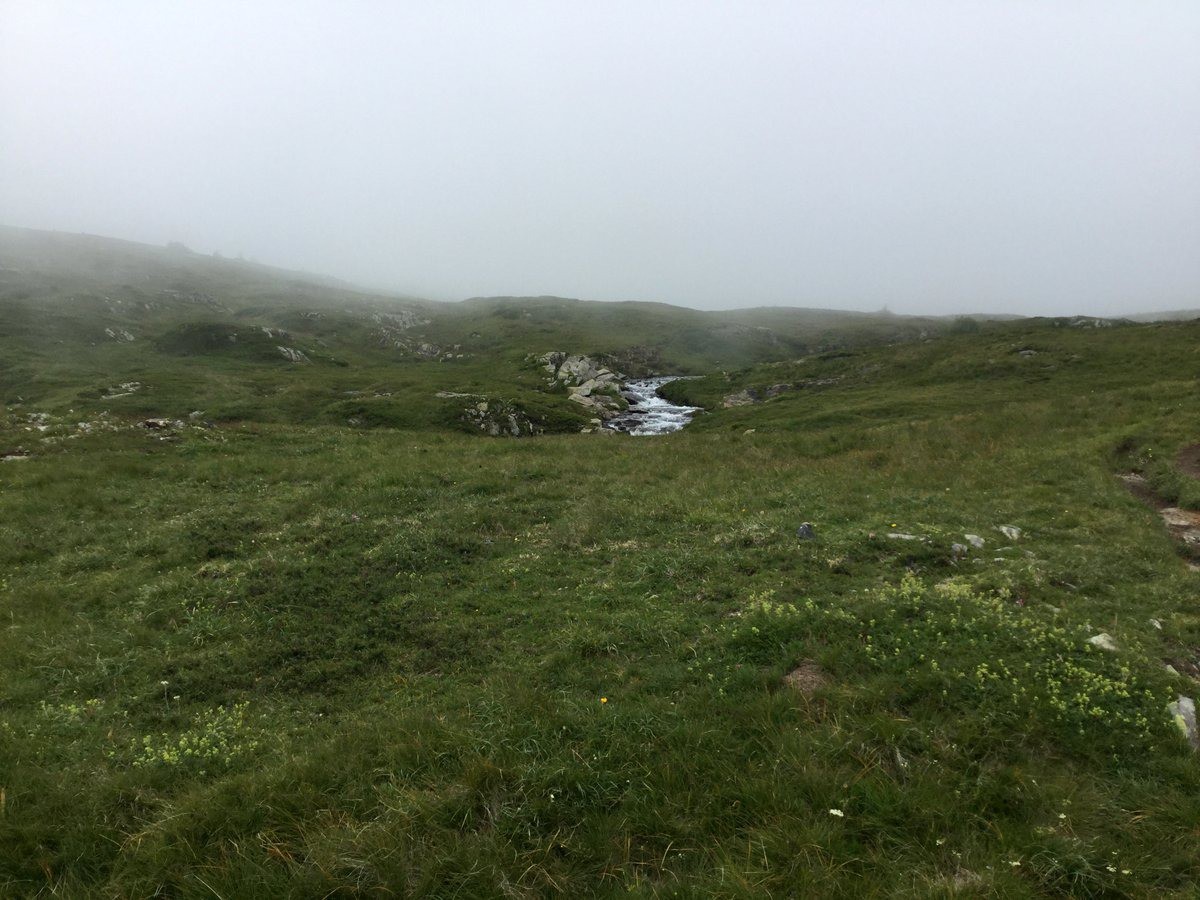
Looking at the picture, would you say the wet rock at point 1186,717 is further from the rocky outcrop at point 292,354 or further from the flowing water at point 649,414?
the rocky outcrop at point 292,354

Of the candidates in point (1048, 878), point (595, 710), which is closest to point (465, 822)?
point (595, 710)

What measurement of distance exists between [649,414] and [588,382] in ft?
57.0

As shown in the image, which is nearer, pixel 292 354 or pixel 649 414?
pixel 649 414

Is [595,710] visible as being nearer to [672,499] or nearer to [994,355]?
[672,499]

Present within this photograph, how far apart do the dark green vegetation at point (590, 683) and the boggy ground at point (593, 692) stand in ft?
0.18

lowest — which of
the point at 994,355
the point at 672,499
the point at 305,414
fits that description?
the point at 305,414

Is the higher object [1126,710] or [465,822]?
[1126,710]

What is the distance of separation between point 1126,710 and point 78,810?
523 inches

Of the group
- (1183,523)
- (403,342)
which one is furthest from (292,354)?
(1183,523)

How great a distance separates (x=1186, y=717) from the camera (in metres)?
7.59

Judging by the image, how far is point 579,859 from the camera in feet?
19.3

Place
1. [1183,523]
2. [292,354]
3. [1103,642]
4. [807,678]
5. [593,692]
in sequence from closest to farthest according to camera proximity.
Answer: [807,678] < [593,692] < [1103,642] < [1183,523] < [292,354]

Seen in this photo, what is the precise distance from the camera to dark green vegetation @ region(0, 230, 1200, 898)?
19.1 ft

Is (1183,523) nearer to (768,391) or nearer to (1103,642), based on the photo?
(1103,642)
